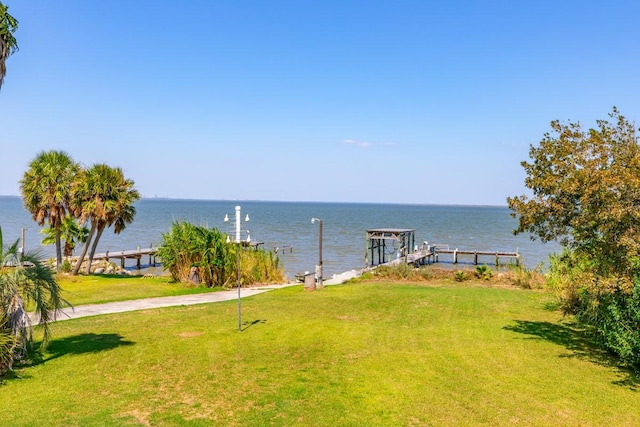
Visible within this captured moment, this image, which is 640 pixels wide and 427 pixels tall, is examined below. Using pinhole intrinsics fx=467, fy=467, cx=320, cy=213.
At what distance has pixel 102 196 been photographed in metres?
29.5

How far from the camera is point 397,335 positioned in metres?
15.2

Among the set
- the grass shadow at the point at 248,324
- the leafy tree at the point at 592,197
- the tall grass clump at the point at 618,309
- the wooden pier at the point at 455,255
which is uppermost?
the leafy tree at the point at 592,197

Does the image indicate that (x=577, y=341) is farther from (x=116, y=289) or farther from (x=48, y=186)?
(x=48, y=186)

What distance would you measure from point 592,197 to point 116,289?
22.2 m

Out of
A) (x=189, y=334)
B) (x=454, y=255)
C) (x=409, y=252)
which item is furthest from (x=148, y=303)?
(x=454, y=255)

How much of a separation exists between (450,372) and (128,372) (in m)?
Result: 7.95

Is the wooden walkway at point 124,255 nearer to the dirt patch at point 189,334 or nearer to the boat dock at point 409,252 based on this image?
the boat dock at point 409,252

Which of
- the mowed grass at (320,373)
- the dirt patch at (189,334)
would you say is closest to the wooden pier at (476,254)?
the mowed grass at (320,373)

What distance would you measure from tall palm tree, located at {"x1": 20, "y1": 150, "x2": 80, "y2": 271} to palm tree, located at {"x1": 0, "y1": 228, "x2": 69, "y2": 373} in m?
19.5

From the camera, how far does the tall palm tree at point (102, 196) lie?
29047mm

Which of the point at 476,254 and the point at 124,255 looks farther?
the point at 476,254

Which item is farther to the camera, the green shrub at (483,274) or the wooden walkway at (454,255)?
the wooden walkway at (454,255)

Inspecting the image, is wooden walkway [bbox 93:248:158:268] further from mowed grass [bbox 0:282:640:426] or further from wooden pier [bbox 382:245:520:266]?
mowed grass [bbox 0:282:640:426]

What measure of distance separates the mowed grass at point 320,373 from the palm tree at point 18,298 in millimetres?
738
